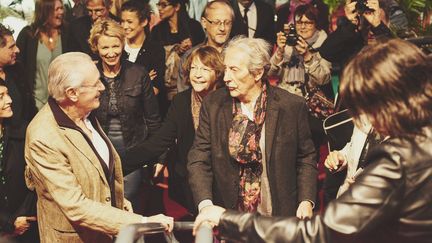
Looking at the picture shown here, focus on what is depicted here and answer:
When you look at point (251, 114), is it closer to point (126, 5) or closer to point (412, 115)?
point (412, 115)

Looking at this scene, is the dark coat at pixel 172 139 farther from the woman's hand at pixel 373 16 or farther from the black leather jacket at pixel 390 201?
the black leather jacket at pixel 390 201

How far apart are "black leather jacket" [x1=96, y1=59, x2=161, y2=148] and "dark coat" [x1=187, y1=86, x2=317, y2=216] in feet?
4.62

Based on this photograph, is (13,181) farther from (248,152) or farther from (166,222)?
(166,222)

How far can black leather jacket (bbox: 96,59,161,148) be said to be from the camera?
5.99 meters

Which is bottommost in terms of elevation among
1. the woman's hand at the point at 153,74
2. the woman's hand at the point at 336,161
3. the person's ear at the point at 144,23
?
the woman's hand at the point at 336,161

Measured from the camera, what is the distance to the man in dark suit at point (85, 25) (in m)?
7.54

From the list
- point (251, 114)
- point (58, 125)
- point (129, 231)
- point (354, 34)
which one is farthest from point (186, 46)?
point (129, 231)

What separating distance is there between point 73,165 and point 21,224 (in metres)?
1.43

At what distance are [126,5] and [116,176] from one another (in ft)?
11.0

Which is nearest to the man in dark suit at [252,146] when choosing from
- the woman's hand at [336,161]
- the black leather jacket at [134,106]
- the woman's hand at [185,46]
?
the woman's hand at [336,161]

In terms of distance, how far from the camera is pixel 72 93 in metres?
4.12

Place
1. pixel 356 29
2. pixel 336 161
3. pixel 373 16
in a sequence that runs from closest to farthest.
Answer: pixel 336 161 < pixel 373 16 < pixel 356 29

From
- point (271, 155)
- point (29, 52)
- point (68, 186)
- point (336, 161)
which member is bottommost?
point (336, 161)

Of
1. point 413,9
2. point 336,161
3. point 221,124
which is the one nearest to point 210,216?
point 221,124
